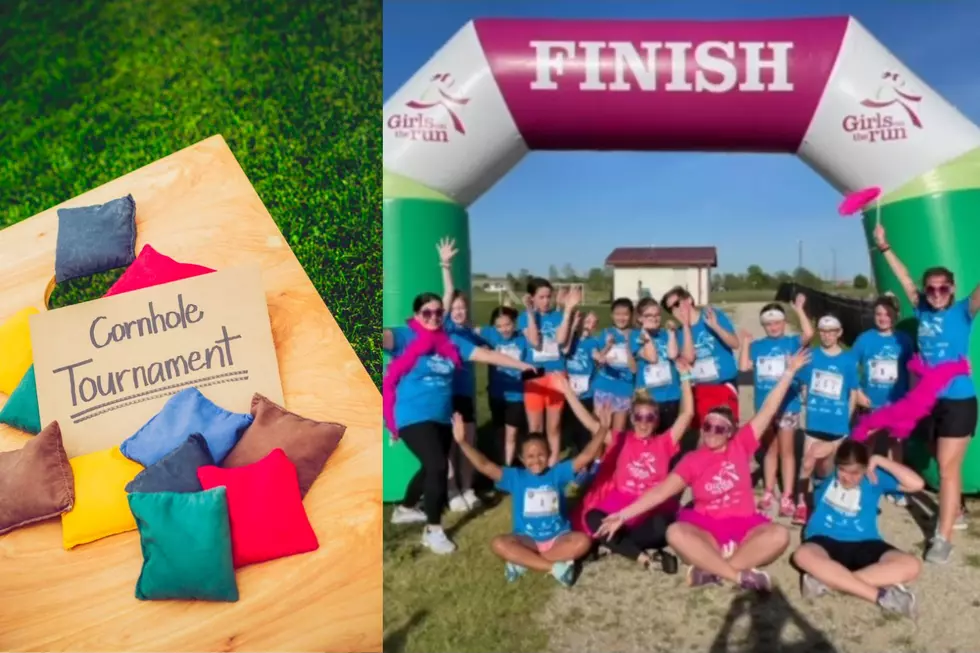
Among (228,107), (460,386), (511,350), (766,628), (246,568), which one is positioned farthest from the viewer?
(228,107)

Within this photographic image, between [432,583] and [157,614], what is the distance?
1010mm

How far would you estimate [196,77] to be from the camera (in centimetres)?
392

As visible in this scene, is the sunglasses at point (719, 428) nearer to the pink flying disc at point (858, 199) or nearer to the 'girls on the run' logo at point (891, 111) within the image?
the pink flying disc at point (858, 199)

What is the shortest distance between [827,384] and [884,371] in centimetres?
24

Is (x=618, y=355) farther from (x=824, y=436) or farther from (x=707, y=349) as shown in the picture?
(x=824, y=436)

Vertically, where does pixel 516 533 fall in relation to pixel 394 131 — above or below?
below

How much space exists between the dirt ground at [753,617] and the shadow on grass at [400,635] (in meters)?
0.47

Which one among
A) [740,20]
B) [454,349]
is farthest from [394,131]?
[740,20]

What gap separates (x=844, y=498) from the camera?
106 inches

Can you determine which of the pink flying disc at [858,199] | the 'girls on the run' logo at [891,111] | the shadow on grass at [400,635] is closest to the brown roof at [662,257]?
the pink flying disc at [858,199]

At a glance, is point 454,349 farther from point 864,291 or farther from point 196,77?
point 196,77

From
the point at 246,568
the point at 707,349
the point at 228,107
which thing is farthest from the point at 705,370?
the point at 228,107

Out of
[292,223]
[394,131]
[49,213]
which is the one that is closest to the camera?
[394,131]

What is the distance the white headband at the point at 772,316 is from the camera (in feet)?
10.3
